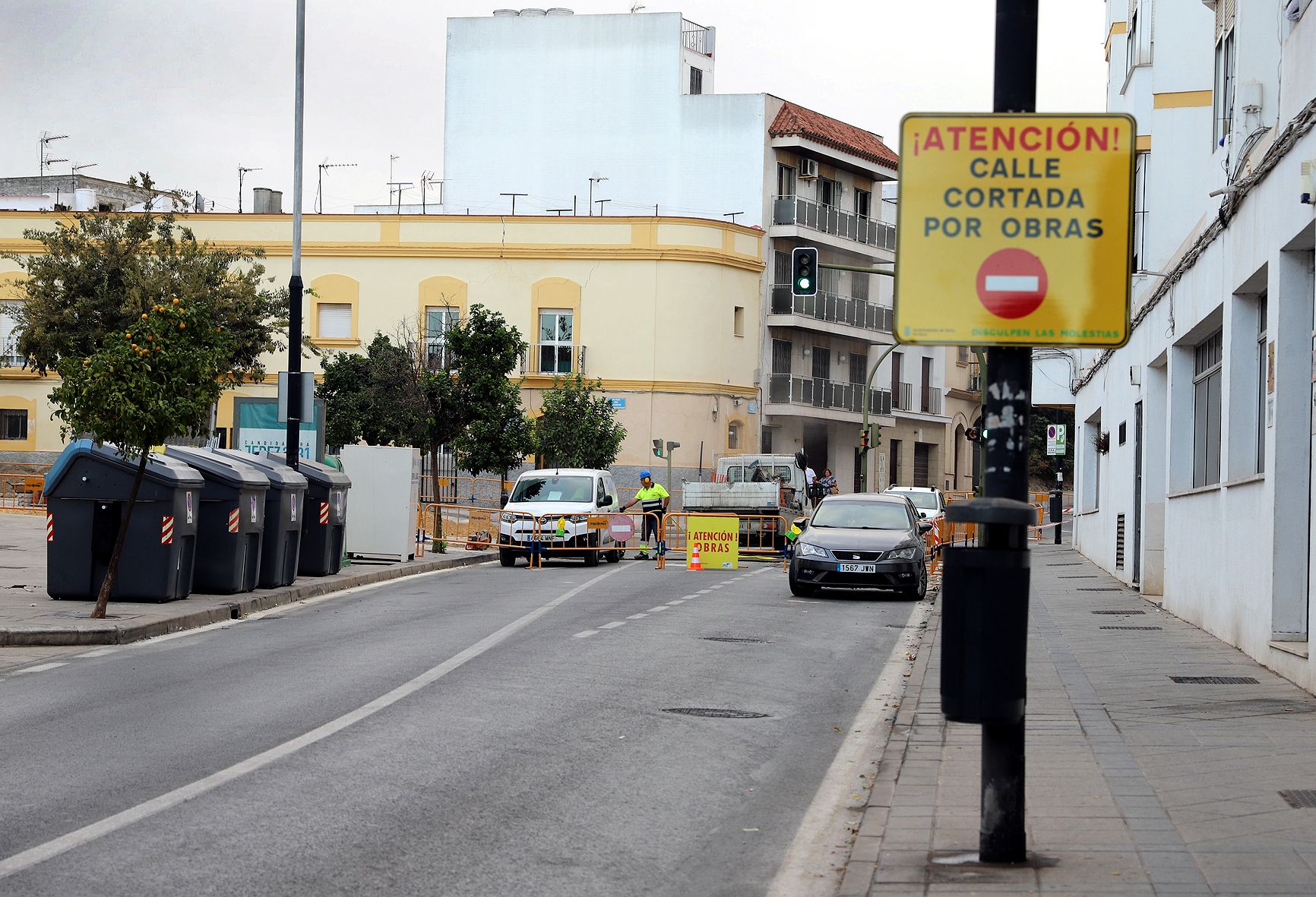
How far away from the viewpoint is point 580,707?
11328mm

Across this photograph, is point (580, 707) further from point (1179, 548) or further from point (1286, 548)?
point (1179, 548)

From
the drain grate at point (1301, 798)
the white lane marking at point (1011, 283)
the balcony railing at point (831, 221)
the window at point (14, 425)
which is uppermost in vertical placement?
the balcony railing at point (831, 221)

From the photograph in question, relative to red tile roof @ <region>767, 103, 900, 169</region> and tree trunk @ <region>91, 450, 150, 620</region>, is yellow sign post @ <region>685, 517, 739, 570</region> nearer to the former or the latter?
tree trunk @ <region>91, 450, 150, 620</region>

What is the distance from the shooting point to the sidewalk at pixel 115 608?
15680 mm

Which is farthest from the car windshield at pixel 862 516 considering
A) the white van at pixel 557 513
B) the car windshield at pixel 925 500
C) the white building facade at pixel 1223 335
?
the car windshield at pixel 925 500

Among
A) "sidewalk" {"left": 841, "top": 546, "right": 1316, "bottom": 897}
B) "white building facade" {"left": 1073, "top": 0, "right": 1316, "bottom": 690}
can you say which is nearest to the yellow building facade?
"white building facade" {"left": 1073, "top": 0, "right": 1316, "bottom": 690}

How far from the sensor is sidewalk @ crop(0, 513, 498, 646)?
51.4 ft

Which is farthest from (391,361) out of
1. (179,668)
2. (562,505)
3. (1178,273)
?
(179,668)

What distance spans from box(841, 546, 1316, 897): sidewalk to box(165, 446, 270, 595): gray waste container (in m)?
9.44

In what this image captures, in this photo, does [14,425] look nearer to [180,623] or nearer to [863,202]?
[863,202]

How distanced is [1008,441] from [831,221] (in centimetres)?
5720

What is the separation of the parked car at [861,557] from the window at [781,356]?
36773 mm

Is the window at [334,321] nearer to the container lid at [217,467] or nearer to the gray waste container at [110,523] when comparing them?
the container lid at [217,467]

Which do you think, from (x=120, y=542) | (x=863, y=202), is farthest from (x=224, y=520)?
(x=863, y=202)
